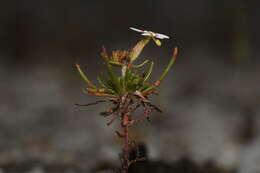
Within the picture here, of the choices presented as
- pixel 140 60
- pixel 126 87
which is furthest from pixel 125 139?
pixel 140 60

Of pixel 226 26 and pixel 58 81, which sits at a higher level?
pixel 226 26

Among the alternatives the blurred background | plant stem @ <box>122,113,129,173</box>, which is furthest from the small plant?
the blurred background

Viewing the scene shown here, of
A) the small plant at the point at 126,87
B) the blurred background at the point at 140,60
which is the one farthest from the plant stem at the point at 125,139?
the blurred background at the point at 140,60

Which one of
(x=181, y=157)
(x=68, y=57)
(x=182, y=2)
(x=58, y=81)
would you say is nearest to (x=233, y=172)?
(x=181, y=157)

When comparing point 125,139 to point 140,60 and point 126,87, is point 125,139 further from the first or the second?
point 140,60

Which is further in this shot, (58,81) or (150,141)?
(58,81)

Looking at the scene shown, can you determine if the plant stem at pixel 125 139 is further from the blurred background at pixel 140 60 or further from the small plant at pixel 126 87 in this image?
the blurred background at pixel 140 60

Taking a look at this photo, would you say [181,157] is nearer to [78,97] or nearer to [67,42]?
[78,97]

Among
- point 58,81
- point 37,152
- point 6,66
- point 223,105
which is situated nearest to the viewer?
point 37,152
